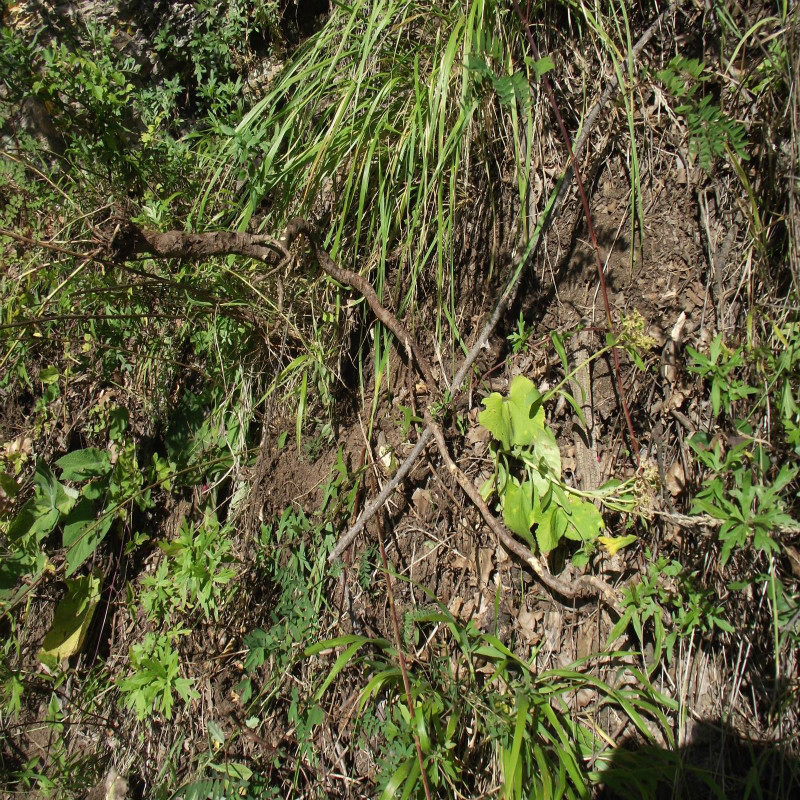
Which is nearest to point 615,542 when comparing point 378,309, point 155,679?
point 378,309

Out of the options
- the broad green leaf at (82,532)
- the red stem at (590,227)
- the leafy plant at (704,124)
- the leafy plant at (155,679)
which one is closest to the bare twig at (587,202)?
the red stem at (590,227)

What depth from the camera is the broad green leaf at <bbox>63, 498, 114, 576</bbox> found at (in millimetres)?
2305

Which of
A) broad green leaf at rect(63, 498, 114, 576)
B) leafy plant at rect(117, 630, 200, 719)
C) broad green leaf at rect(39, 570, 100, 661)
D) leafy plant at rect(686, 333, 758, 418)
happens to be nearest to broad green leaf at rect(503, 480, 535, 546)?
leafy plant at rect(686, 333, 758, 418)

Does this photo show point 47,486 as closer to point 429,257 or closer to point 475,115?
point 429,257

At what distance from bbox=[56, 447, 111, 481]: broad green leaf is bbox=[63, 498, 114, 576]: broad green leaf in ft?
0.34

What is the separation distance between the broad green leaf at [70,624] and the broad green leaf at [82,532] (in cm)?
14

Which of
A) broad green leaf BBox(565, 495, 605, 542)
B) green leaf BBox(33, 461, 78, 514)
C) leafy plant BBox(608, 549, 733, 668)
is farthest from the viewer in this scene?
green leaf BBox(33, 461, 78, 514)

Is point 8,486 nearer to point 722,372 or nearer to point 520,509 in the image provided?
point 520,509

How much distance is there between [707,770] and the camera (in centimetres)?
158

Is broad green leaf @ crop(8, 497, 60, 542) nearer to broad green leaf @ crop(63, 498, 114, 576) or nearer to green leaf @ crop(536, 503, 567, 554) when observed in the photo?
broad green leaf @ crop(63, 498, 114, 576)

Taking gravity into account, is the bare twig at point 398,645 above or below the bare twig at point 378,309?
below

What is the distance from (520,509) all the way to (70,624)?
6.38ft

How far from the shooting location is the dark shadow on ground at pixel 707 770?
4.97ft

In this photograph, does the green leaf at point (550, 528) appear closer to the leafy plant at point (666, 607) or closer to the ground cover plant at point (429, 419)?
the ground cover plant at point (429, 419)
